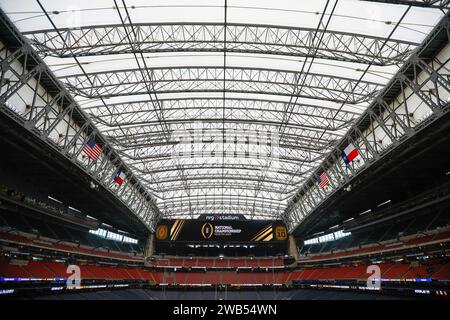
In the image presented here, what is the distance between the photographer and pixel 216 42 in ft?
63.2

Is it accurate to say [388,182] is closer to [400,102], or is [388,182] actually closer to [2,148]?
[400,102]

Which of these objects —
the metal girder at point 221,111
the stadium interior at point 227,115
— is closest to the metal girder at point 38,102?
the stadium interior at point 227,115

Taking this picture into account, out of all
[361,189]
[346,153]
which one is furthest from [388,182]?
[346,153]

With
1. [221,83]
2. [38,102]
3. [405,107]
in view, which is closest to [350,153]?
[405,107]

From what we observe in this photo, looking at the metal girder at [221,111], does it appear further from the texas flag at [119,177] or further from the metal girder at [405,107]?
the texas flag at [119,177]

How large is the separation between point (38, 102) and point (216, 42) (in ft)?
40.0

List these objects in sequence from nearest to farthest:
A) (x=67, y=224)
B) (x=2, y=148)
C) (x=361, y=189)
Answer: (x=2, y=148) → (x=361, y=189) → (x=67, y=224)

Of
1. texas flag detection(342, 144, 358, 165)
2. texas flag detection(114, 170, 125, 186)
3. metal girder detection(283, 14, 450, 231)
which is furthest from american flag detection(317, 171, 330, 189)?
texas flag detection(114, 170, 125, 186)

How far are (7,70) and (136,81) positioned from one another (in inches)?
396

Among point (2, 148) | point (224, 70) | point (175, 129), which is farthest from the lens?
point (175, 129)

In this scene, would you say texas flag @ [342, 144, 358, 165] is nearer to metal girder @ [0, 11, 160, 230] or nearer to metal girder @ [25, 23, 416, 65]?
metal girder @ [25, 23, 416, 65]

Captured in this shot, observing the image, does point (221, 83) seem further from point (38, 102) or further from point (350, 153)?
point (38, 102)

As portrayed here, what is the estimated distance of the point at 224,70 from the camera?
23.3 meters

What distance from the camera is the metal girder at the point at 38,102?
14516 millimetres
